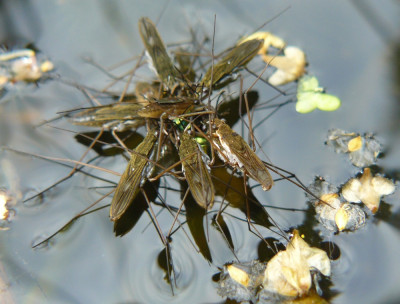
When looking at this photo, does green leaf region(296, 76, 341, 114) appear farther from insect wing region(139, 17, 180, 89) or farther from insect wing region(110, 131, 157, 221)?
insect wing region(110, 131, 157, 221)

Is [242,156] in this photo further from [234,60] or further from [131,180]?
[234,60]

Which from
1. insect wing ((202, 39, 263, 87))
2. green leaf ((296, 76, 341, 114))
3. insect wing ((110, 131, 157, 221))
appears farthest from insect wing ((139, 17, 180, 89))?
green leaf ((296, 76, 341, 114))

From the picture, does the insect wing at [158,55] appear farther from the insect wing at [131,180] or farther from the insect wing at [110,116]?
the insect wing at [131,180]

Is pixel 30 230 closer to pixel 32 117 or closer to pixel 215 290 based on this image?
pixel 32 117

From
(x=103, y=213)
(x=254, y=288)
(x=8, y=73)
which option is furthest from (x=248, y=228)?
(x=8, y=73)

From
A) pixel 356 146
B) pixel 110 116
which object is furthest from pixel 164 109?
pixel 356 146

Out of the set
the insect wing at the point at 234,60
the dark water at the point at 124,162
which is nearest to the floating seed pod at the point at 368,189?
the dark water at the point at 124,162
